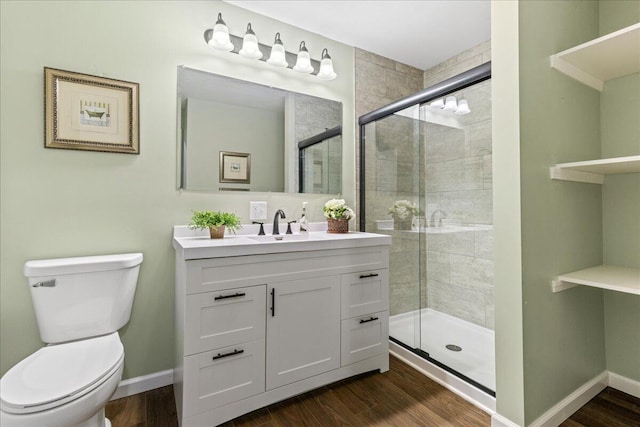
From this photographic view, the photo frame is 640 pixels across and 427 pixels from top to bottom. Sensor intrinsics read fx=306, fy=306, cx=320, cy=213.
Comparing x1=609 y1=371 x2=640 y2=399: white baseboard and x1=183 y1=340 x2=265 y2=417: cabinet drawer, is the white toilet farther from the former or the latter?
x1=609 y1=371 x2=640 y2=399: white baseboard

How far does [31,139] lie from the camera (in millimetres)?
1570

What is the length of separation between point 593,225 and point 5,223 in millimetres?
3149

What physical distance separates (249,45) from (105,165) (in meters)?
1.17

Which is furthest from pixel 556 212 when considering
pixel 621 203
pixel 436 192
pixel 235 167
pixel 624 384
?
pixel 235 167

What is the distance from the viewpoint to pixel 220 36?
1942 mm

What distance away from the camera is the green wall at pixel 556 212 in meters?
1.38

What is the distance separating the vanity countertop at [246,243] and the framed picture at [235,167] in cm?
34

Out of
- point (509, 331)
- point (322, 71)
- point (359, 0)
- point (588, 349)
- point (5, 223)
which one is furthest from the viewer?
point (322, 71)

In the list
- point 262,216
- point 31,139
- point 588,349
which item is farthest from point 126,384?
point 588,349

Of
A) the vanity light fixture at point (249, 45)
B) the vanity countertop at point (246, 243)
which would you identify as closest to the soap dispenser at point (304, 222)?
the vanity countertop at point (246, 243)

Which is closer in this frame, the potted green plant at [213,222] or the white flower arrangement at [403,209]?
the potted green plant at [213,222]

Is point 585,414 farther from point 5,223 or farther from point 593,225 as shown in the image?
point 5,223

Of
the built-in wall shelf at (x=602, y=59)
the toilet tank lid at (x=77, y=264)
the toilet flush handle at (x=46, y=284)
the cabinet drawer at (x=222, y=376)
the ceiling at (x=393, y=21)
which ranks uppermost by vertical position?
the ceiling at (x=393, y=21)

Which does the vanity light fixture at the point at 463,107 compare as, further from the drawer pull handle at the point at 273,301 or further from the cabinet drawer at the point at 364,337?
the drawer pull handle at the point at 273,301
